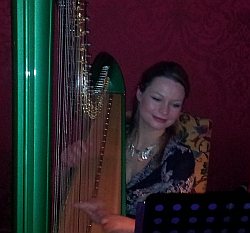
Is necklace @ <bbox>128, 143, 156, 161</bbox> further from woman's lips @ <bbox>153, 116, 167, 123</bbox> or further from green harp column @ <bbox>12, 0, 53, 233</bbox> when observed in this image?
green harp column @ <bbox>12, 0, 53, 233</bbox>

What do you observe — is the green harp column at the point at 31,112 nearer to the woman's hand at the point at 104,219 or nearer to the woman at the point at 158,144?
the woman's hand at the point at 104,219

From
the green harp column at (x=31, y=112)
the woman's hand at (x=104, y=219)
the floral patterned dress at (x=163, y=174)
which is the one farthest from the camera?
the floral patterned dress at (x=163, y=174)

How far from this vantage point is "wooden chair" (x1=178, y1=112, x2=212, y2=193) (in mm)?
1862

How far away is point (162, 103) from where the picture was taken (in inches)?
67.3

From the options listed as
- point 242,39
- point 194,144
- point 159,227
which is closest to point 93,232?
point 159,227

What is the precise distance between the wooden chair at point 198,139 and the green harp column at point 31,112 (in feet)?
4.36

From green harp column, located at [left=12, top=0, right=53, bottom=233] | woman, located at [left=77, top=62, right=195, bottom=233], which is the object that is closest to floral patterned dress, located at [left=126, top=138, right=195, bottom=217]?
woman, located at [left=77, top=62, right=195, bottom=233]

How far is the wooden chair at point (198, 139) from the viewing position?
1862 mm

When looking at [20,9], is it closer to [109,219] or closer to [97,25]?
[109,219]

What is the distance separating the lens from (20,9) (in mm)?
526

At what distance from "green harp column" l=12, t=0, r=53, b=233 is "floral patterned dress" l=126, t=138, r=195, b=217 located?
111 cm

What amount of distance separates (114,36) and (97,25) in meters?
0.10

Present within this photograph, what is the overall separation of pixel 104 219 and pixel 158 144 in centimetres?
72

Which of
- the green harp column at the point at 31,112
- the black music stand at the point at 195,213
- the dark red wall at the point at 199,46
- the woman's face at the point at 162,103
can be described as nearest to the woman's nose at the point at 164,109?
the woman's face at the point at 162,103
